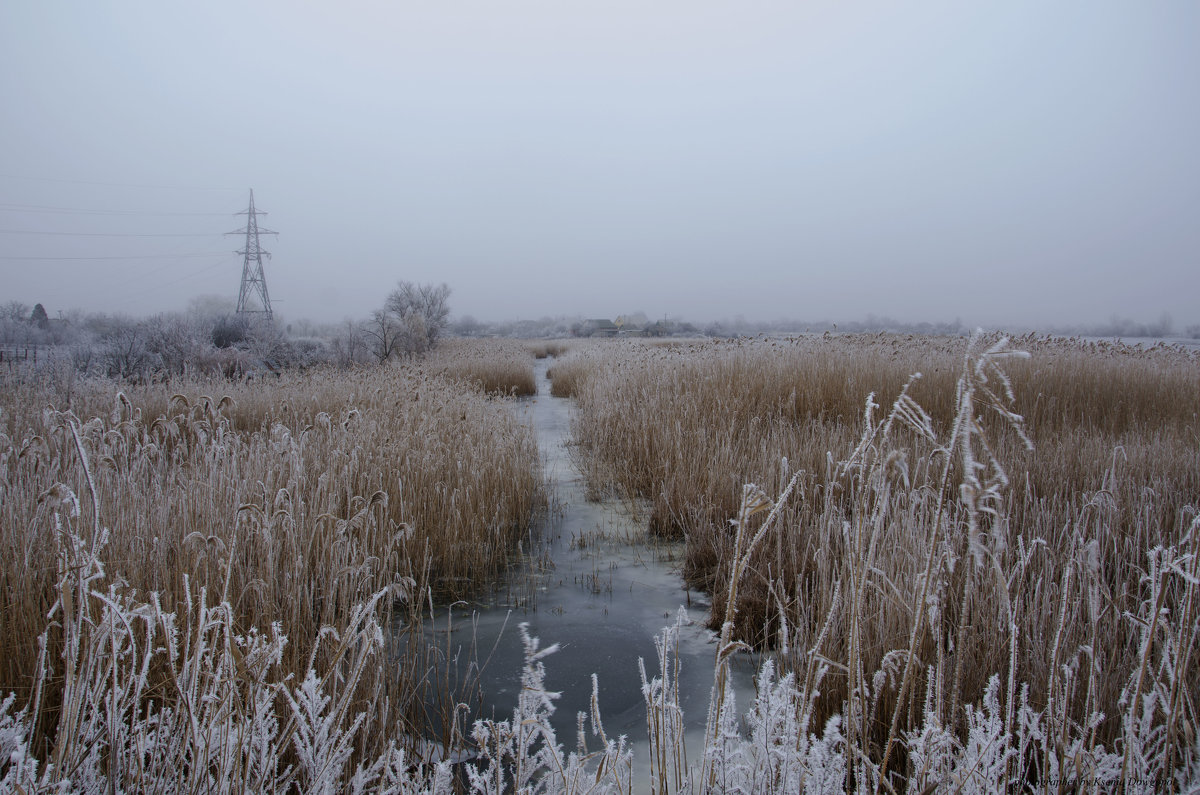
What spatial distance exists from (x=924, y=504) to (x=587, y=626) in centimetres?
204

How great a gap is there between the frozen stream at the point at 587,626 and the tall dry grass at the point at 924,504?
0.29 m

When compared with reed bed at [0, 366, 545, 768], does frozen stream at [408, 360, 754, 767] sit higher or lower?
lower

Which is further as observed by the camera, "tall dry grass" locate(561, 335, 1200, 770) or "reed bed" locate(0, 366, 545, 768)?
"reed bed" locate(0, 366, 545, 768)

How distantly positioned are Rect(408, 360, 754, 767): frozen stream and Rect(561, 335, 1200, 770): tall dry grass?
11.6 inches

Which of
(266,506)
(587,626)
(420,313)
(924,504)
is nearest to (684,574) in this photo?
(587,626)

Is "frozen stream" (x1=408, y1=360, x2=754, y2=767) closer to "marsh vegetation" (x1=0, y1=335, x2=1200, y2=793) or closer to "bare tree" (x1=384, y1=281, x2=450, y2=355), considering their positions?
"marsh vegetation" (x1=0, y1=335, x2=1200, y2=793)

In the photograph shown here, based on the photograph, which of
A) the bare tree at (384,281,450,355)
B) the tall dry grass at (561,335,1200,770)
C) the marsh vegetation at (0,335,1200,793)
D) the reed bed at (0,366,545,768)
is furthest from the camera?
the bare tree at (384,281,450,355)

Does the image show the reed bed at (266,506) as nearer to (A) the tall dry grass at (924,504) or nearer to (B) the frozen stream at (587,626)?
(B) the frozen stream at (587,626)

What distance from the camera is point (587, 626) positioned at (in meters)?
3.52

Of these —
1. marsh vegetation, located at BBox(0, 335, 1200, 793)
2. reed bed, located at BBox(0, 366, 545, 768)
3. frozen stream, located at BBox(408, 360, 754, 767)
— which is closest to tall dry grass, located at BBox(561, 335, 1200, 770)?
marsh vegetation, located at BBox(0, 335, 1200, 793)

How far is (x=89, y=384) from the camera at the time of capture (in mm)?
7648

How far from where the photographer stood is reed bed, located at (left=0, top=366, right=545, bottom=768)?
227 cm

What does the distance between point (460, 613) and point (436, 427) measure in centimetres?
255

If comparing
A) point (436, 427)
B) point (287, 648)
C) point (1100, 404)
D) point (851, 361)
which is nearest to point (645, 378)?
point (851, 361)
